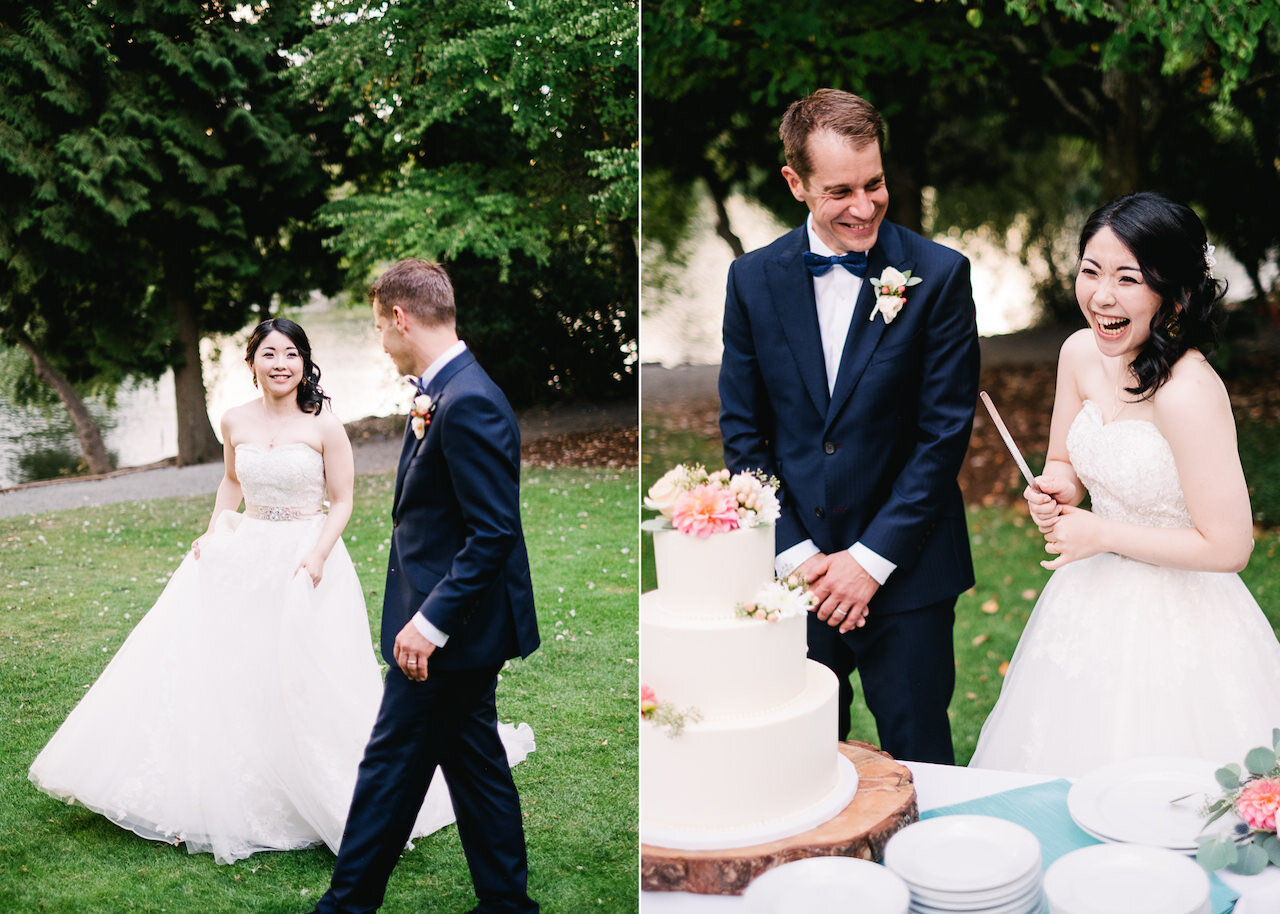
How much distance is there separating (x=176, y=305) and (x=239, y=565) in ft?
2.87

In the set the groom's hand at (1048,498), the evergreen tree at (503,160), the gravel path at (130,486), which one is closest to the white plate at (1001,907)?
the groom's hand at (1048,498)

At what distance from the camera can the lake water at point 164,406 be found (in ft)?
10.5

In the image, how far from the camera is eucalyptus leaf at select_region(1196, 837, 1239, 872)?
1.70m

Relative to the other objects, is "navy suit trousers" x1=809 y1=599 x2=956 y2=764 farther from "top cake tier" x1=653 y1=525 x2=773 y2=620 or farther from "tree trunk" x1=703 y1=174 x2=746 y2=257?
"tree trunk" x1=703 y1=174 x2=746 y2=257

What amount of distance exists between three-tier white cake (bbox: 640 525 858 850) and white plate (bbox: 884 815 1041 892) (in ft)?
0.45

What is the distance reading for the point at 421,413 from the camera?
7.36 feet

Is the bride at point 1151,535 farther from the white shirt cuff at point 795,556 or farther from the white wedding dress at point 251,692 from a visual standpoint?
the white wedding dress at point 251,692

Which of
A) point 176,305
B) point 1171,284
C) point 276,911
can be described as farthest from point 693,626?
point 176,305

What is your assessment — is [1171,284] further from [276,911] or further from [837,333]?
[276,911]

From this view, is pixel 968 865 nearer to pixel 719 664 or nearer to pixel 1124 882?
pixel 1124 882

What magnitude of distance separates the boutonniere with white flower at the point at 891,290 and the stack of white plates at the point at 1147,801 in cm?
95

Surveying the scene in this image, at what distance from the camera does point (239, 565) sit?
A: 9.93 feet

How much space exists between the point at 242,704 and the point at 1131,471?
2.31 meters

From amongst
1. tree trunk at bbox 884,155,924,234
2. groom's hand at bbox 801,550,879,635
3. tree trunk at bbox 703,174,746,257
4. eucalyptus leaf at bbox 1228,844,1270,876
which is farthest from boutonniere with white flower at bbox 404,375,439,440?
tree trunk at bbox 703,174,746,257
